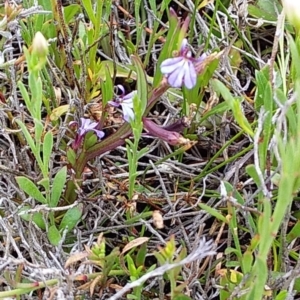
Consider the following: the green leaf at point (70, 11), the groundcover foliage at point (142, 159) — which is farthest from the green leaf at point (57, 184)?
the green leaf at point (70, 11)

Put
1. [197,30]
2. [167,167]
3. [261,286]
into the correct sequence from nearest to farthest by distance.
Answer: [261,286] → [167,167] → [197,30]

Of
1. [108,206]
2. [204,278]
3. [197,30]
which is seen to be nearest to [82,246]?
[108,206]

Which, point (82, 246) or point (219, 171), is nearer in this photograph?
point (82, 246)

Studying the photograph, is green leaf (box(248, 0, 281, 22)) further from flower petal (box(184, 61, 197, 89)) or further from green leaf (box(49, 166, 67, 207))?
green leaf (box(49, 166, 67, 207))

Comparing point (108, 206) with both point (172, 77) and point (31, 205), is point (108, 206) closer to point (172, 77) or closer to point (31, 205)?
point (31, 205)

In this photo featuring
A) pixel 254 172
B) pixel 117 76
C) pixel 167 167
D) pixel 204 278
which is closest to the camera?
pixel 254 172

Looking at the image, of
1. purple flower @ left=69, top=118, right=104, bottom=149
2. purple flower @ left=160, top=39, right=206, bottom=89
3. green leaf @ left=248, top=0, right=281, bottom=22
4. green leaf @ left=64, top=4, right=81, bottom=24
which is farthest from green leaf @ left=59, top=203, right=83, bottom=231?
green leaf @ left=248, top=0, right=281, bottom=22

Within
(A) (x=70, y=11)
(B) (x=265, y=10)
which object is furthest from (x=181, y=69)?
(B) (x=265, y=10)
